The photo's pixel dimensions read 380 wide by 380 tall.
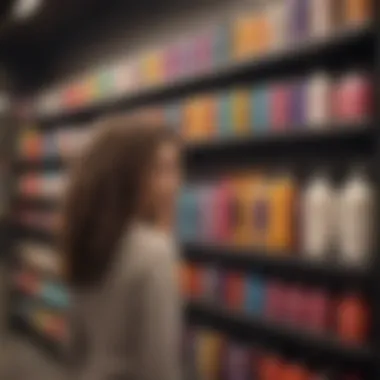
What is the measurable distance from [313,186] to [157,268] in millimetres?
1648

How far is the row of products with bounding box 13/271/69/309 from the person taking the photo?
6.45 meters

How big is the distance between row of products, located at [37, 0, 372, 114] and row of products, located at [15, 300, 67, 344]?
6.29 ft

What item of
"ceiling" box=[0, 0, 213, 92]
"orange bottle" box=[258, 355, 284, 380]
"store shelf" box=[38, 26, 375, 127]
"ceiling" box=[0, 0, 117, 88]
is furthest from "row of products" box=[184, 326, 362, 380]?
"ceiling" box=[0, 0, 117, 88]

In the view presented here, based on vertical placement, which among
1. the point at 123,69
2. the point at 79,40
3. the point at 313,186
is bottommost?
the point at 313,186

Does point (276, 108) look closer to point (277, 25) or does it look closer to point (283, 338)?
point (277, 25)

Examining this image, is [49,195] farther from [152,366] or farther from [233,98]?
[152,366]

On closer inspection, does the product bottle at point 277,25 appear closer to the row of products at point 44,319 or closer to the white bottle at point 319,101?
the white bottle at point 319,101

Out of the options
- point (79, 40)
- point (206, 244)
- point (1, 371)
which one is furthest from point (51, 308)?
point (206, 244)

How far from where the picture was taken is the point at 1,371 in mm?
6238

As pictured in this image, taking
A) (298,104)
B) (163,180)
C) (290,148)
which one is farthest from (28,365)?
(163,180)

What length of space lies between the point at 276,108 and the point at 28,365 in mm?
3759

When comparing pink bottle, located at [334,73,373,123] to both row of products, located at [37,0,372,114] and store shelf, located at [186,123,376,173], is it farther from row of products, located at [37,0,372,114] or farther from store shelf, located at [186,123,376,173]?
row of products, located at [37,0,372,114]

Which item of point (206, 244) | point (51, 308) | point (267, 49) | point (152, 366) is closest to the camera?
point (152, 366)

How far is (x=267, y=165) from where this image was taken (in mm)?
4004
